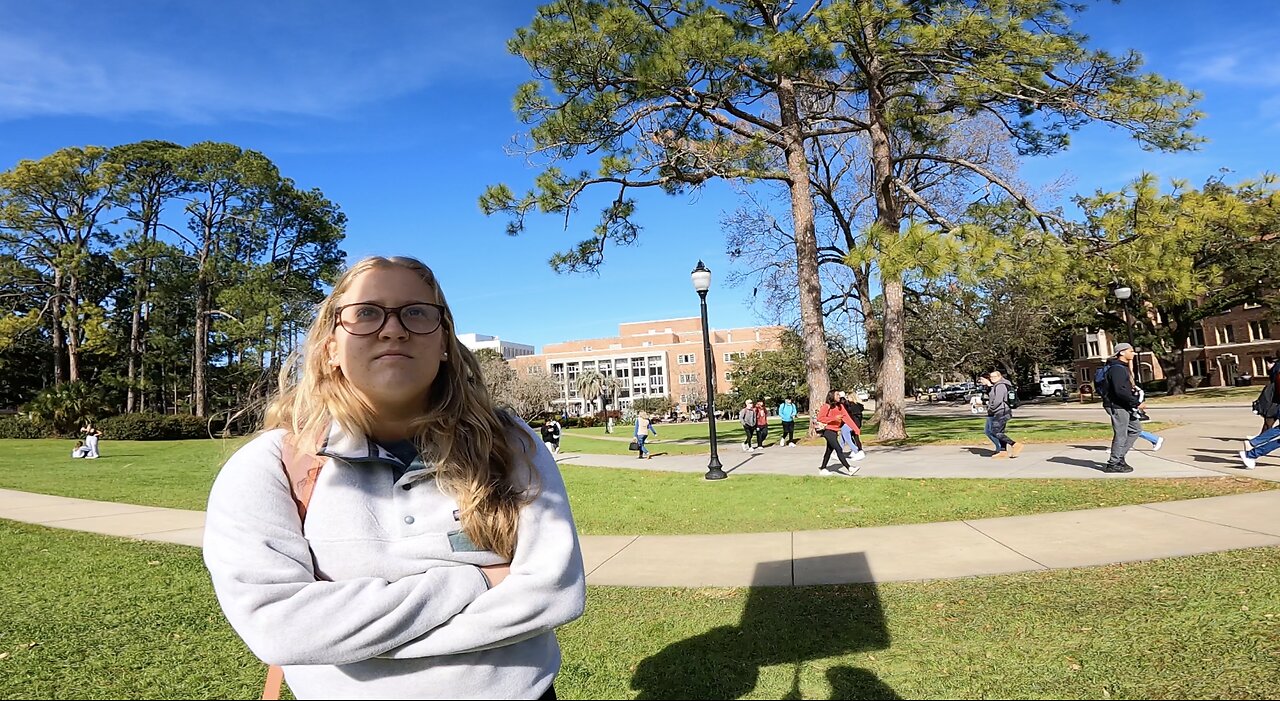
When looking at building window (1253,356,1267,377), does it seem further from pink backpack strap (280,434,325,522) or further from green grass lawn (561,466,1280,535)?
pink backpack strap (280,434,325,522)

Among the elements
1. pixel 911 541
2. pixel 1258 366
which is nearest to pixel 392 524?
pixel 911 541

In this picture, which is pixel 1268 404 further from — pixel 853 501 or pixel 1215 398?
pixel 1215 398

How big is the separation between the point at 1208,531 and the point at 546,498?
6.70 m

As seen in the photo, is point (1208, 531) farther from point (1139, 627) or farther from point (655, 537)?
point (655, 537)

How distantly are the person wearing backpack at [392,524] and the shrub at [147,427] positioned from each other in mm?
33869

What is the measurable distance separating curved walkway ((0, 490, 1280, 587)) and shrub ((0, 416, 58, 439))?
107 ft

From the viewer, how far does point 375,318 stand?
1.62 m

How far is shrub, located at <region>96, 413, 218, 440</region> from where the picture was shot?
30.8 meters

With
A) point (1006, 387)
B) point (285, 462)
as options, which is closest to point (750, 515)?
point (1006, 387)

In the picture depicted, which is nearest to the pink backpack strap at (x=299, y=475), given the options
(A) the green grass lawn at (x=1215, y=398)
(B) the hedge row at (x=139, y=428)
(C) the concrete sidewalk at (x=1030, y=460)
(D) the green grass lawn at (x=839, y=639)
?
(D) the green grass lawn at (x=839, y=639)

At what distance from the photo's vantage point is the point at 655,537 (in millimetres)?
7219

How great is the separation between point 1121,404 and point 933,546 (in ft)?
17.2

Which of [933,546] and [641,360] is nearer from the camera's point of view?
[933,546]

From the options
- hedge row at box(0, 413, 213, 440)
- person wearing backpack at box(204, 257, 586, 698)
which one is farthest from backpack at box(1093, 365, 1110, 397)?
hedge row at box(0, 413, 213, 440)
